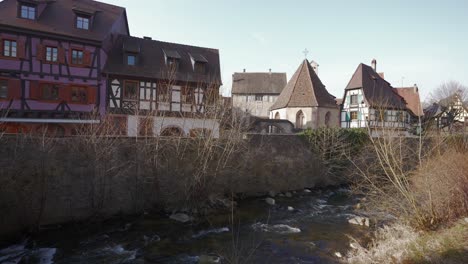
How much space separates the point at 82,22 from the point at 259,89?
98.5ft

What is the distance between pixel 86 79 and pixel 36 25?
3815 mm

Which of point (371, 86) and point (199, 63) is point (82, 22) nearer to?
point (199, 63)

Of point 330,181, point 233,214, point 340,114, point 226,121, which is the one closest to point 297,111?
point 340,114

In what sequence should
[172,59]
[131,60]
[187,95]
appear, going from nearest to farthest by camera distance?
[131,60] < [187,95] < [172,59]

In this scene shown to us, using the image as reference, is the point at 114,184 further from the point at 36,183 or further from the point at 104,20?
the point at 104,20

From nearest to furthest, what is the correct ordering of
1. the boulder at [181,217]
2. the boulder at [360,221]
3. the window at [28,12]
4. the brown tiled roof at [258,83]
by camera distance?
the boulder at [360,221], the boulder at [181,217], the window at [28,12], the brown tiled roof at [258,83]

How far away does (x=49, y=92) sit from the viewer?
58.2 ft

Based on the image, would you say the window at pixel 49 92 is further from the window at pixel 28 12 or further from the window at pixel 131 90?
the window at pixel 28 12

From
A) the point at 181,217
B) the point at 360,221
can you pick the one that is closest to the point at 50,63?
the point at 181,217

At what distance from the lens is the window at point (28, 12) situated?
17.4 metres

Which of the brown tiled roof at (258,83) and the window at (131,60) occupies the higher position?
the brown tiled roof at (258,83)

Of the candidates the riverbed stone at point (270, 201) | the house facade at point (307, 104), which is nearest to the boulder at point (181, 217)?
the riverbed stone at point (270, 201)

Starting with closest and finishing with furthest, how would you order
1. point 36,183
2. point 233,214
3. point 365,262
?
point 365,262, point 36,183, point 233,214

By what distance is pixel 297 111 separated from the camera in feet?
98.4
